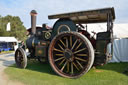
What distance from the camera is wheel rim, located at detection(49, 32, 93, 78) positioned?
13.8 feet

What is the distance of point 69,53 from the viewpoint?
431 centimetres

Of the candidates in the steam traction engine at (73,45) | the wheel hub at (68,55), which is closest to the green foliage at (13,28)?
the steam traction engine at (73,45)

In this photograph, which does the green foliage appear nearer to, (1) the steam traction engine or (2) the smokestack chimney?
(2) the smokestack chimney

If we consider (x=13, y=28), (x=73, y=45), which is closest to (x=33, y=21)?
(x=73, y=45)

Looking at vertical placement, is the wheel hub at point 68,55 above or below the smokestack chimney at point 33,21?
below

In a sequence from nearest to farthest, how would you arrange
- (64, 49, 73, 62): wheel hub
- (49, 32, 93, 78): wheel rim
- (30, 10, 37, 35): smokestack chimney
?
1. (49, 32, 93, 78): wheel rim
2. (64, 49, 73, 62): wheel hub
3. (30, 10, 37, 35): smokestack chimney

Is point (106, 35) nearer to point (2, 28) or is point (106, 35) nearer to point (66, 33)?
point (66, 33)

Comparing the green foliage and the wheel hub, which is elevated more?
the green foliage

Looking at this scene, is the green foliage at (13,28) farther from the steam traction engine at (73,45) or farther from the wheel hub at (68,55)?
the wheel hub at (68,55)

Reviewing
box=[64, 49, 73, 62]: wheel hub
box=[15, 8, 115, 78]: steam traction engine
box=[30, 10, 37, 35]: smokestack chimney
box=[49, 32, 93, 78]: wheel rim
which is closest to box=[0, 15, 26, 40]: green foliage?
box=[30, 10, 37, 35]: smokestack chimney

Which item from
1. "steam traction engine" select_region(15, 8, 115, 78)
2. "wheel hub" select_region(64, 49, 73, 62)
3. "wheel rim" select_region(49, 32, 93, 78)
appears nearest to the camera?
"steam traction engine" select_region(15, 8, 115, 78)

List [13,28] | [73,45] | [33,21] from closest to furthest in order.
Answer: [73,45], [33,21], [13,28]

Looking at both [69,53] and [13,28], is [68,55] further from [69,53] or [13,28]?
[13,28]

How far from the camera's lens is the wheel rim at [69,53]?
13.8 feet
